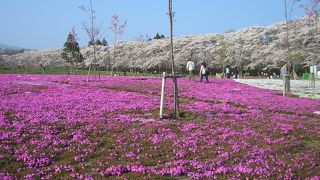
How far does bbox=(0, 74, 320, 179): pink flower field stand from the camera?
30.1 ft

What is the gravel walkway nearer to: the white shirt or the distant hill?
the white shirt

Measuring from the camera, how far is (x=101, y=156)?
34.5 feet

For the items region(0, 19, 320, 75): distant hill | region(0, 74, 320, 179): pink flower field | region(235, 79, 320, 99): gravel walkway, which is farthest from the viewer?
region(0, 19, 320, 75): distant hill

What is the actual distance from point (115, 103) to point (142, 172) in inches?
436

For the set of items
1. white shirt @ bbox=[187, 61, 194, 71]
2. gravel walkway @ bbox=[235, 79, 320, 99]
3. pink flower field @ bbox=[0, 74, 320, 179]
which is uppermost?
white shirt @ bbox=[187, 61, 194, 71]

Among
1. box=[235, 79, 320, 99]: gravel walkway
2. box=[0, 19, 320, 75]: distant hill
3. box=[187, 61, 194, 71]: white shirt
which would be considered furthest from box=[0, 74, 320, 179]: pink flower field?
box=[0, 19, 320, 75]: distant hill

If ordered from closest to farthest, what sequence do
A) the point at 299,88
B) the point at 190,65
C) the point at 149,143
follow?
1. the point at 149,143
2. the point at 299,88
3. the point at 190,65

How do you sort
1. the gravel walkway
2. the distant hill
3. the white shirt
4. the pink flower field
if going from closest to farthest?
1. the pink flower field
2. the gravel walkway
3. the white shirt
4. the distant hill

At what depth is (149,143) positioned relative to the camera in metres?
11.8

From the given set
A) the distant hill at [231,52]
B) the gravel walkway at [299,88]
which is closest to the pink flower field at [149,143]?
the gravel walkway at [299,88]

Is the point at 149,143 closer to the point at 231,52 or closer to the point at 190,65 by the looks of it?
the point at 190,65

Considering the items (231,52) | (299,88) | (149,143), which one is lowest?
(149,143)

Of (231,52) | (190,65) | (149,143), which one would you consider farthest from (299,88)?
(231,52)

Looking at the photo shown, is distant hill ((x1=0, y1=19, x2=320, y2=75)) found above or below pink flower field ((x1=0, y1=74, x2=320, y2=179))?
above
